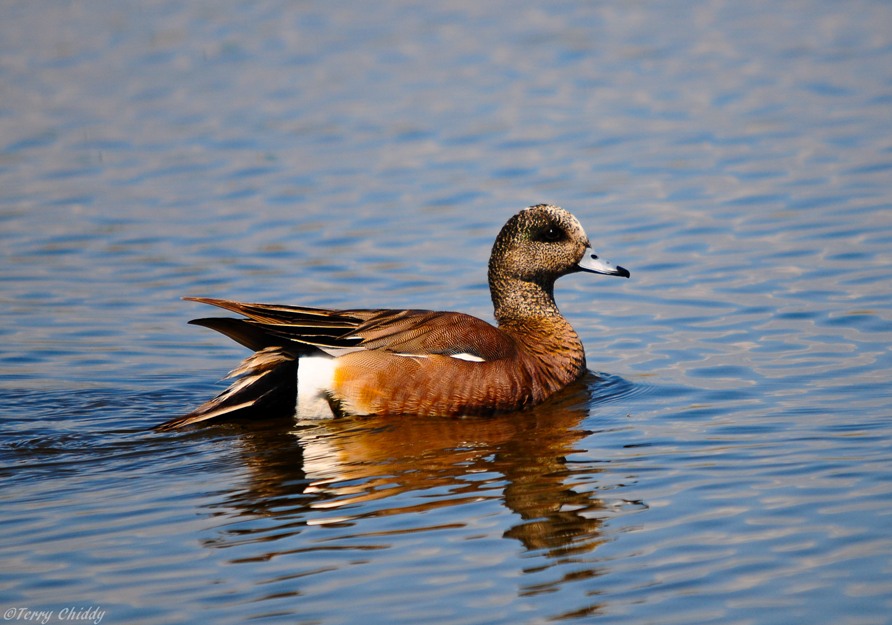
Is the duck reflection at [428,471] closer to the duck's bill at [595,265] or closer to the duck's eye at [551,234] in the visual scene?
the duck's bill at [595,265]

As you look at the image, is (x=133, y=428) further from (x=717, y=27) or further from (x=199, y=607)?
(x=717, y=27)

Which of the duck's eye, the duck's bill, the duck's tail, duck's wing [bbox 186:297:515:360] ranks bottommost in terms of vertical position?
the duck's tail

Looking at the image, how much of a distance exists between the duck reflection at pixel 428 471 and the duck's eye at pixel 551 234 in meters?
1.04

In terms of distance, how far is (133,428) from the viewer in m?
7.00

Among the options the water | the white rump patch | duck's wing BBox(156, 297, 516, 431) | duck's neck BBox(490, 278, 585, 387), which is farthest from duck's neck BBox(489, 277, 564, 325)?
the white rump patch

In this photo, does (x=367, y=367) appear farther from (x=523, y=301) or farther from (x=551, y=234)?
(x=551, y=234)

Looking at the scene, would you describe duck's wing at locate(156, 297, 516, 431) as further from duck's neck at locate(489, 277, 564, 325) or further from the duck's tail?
duck's neck at locate(489, 277, 564, 325)

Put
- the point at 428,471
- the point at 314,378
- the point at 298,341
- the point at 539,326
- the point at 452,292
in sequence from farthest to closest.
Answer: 1. the point at 452,292
2. the point at 539,326
3. the point at 314,378
4. the point at 298,341
5. the point at 428,471

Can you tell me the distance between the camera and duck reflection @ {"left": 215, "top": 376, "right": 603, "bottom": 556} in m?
5.47

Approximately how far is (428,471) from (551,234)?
2321 millimetres

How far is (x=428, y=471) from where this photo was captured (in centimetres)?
609

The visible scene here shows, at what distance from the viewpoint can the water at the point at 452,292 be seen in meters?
4.94

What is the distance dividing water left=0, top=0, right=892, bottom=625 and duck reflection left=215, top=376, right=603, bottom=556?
2 centimetres

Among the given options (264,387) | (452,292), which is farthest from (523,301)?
(264,387)
